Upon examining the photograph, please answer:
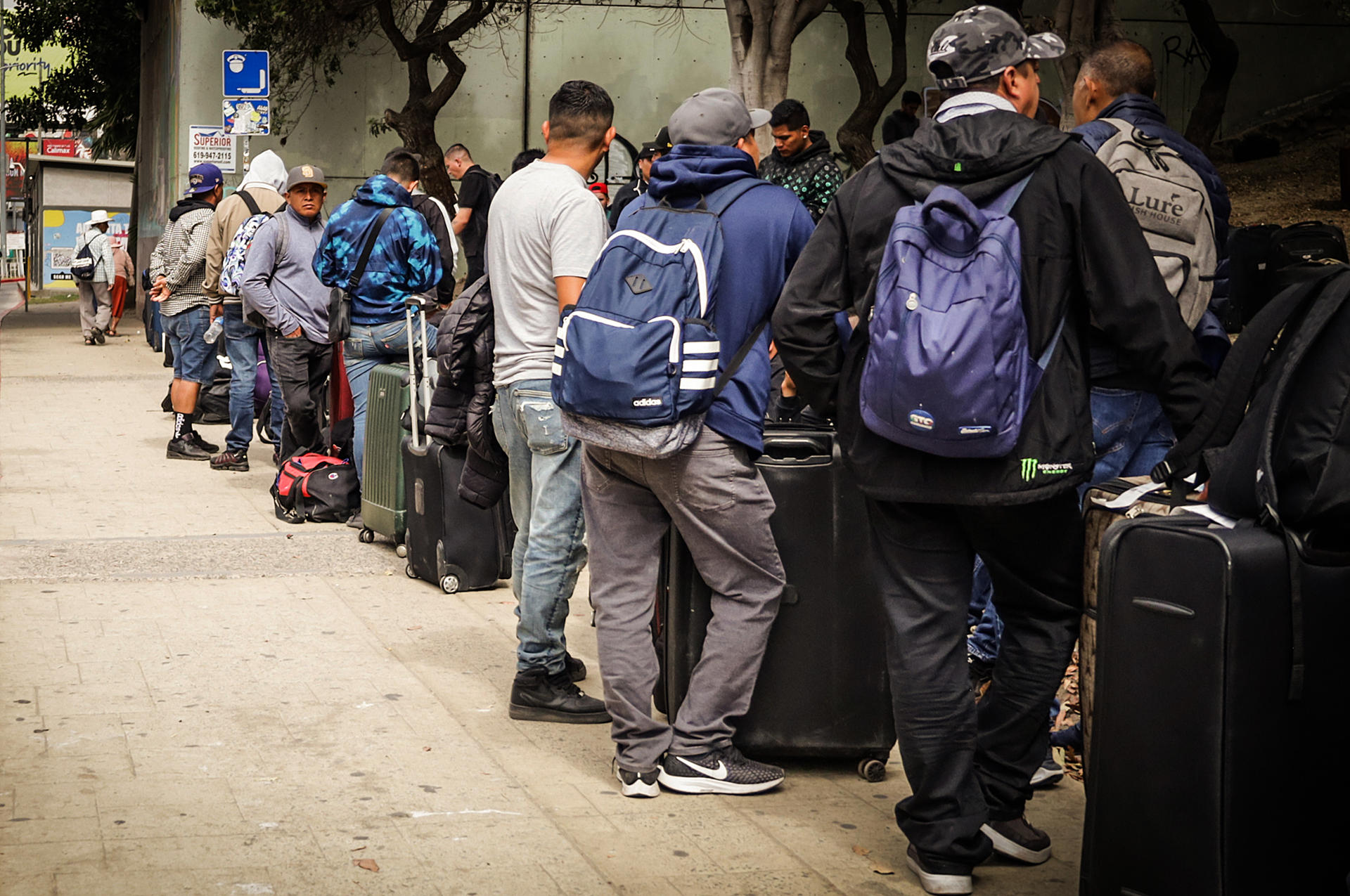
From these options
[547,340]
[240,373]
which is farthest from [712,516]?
[240,373]

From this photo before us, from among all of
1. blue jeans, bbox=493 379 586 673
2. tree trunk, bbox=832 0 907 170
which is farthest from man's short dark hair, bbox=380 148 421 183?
tree trunk, bbox=832 0 907 170

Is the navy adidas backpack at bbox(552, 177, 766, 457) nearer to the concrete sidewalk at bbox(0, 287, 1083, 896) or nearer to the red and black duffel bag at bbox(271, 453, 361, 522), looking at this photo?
the concrete sidewalk at bbox(0, 287, 1083, 896)

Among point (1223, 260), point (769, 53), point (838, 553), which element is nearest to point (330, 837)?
point (838, 553)

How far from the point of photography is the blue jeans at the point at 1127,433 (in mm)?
4344

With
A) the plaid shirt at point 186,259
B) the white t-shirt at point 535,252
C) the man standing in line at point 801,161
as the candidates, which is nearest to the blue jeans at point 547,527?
the white t-shirt at point 535,252

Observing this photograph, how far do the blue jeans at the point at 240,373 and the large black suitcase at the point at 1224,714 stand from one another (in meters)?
9.00

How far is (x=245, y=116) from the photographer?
1677cm

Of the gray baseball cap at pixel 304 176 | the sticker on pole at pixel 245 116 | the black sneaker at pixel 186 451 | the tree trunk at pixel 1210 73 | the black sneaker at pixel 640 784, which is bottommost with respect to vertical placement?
the black sneaker at pixel 186 451

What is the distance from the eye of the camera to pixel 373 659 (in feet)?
19.8

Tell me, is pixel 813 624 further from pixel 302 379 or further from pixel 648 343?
pixel 302 379

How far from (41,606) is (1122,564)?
16.9 feet

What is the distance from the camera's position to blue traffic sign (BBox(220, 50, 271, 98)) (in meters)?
17.1

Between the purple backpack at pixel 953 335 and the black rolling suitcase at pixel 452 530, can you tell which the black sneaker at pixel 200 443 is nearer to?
the black rolling suitcase at pixel 452 530

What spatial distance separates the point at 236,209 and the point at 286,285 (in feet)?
6.22
